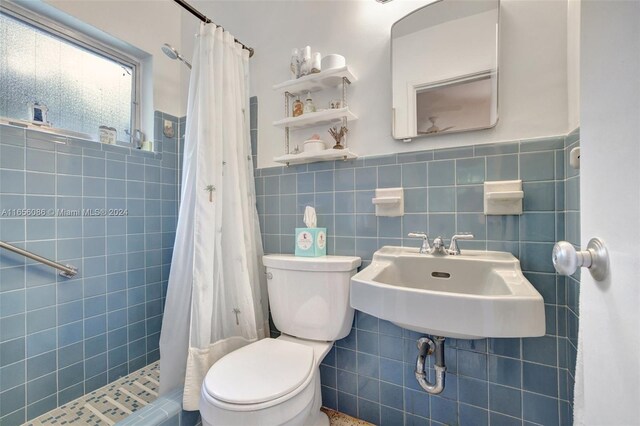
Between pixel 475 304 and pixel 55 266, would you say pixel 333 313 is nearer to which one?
pixel 475 304

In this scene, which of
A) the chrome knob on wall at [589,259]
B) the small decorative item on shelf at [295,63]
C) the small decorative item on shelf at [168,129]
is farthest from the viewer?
the small decorative item on shelf at [168,129]

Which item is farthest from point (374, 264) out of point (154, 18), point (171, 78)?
point (154, 18)

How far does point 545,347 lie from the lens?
99 centimetres

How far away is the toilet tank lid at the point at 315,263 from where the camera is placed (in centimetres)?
120

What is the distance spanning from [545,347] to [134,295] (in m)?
2.07

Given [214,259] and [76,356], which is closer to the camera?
[214,259]

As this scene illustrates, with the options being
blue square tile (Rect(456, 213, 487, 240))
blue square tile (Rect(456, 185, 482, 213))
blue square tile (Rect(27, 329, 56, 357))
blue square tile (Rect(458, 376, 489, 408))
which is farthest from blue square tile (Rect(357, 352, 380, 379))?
blue square tile (Rect(27, 329, 56, 357))

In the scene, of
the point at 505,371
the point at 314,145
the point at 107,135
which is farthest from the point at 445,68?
the point at 107,135

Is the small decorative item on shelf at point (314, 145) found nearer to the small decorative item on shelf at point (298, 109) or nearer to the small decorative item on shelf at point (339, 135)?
the small decorative item on shelf at point (339, 135)

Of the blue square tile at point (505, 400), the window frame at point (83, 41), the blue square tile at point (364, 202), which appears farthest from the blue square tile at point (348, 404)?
the window frame at point (83, 41)

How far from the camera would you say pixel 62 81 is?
1512mm

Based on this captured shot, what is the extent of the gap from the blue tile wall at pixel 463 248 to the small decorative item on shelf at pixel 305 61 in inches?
18.5

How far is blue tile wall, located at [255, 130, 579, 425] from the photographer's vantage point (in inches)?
38.5

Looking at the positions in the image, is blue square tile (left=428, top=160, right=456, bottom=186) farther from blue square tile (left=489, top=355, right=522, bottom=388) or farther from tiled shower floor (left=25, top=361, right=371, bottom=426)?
tiled shower floor (left=25, top=361, right=371, bottom=426)
